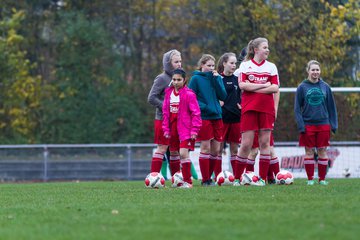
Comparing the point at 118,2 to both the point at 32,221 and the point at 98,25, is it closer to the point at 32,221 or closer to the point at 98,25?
the point at 98,25

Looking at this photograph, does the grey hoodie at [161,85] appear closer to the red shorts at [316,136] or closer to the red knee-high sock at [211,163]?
the red knee-high sock at [211,163]

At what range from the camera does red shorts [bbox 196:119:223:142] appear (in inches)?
584

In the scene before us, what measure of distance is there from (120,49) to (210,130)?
2789 cm

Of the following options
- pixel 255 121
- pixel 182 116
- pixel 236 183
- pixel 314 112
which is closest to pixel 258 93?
pixel 255 121

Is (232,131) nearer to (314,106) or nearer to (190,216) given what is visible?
(314,106)

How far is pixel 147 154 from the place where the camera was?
28641 millimetres

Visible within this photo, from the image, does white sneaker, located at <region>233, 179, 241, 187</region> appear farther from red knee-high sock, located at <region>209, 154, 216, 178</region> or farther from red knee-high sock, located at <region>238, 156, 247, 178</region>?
red knee-high sock, located at <region>209, 154, 216, 178</region>

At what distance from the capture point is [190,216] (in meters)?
9.04

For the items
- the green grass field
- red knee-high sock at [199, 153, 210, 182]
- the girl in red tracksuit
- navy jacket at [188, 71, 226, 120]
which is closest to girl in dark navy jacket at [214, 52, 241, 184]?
red knee-high sock at [199, 153, 210, 182]

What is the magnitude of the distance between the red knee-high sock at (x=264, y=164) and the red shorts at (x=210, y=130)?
2.80 ft

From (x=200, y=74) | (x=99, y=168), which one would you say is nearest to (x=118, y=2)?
(x=99, y=168)

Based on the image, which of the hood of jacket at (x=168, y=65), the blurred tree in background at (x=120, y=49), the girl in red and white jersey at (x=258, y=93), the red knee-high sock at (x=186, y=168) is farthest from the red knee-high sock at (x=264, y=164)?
the blurred tree in background at (x=120, y=49)

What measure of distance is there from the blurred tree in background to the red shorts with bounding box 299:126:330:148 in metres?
16.5

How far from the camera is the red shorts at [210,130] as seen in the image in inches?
584
